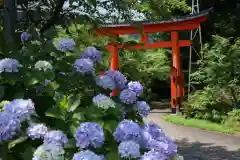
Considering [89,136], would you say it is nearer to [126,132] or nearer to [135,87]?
[126,132]

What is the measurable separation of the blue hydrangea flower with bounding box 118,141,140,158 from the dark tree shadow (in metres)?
5.72

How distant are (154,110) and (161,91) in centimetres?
424

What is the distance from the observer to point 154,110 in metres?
Result: 15.2

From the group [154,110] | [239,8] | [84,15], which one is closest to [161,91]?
[154,110]

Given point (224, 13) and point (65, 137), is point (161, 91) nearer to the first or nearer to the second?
point (224, 13)

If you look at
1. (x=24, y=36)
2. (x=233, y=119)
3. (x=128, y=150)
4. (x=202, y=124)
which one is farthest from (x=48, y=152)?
(x=233, y=119)

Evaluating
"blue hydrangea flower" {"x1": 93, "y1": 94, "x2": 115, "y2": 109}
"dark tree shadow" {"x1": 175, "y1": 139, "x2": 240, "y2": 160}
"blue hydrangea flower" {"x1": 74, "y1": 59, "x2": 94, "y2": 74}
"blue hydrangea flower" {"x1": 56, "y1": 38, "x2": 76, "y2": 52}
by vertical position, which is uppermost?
"blue hydrangea flower" {"x1": 56, "y1": 38, "x2": 76, "y2": 52}

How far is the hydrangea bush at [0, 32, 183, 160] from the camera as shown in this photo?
5.91 ft

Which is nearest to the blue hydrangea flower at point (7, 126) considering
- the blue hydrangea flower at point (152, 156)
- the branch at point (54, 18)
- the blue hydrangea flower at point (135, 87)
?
the blue hydrangea flower at point (152, 156)

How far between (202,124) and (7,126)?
998 cm

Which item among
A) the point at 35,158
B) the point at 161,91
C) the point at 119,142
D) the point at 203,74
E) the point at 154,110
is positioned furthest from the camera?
the point at 161,91

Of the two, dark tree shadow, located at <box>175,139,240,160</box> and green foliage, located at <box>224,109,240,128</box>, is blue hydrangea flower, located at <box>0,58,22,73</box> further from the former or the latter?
green foliage, located at <box>224,109,240,128</box>

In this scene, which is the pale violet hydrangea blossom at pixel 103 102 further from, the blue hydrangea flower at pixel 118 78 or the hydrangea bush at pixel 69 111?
the blue hydrangea flower at pixel 118 78

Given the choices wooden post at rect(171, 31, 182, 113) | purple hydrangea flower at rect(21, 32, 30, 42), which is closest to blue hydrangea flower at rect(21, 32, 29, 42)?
purple hydrangea flower at rect(21, 32, 30, 42)
